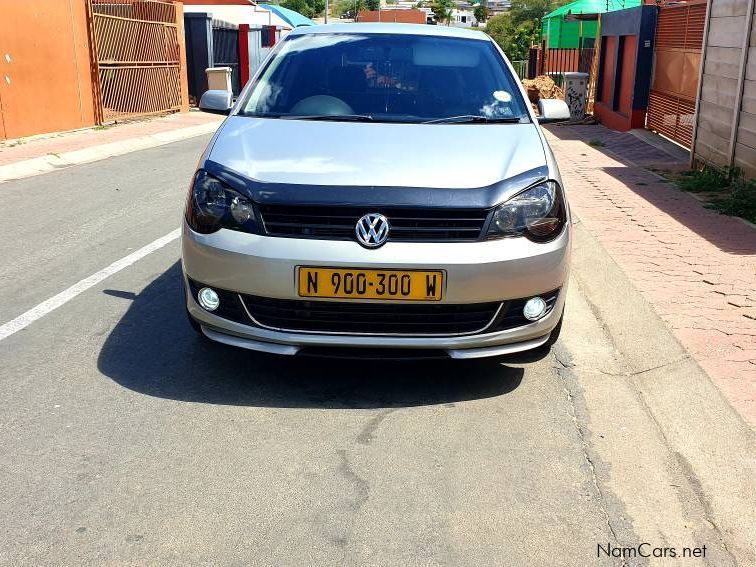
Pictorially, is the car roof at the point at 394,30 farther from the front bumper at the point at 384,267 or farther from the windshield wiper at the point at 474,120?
the front bumper at the point at 384,267

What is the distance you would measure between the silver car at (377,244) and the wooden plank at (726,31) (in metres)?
6.34

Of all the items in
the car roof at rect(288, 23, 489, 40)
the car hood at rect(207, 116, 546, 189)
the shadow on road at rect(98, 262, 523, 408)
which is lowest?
the shadow on road at rect(98, 262, 523, 408)

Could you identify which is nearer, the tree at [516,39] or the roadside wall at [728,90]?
the roadside wall at [728,90]

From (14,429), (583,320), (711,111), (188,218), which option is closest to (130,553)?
(14,429)

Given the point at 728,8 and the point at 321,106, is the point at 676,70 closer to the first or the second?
the point at 728,8

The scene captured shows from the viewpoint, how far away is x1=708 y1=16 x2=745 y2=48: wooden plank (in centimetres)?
939

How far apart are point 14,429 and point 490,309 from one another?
6.67 ft

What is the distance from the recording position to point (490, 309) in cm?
373

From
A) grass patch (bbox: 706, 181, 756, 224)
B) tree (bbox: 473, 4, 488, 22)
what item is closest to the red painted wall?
grass patch (bbox: 706, 181, 756, 224)

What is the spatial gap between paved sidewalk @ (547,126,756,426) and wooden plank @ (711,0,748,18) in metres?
1.98

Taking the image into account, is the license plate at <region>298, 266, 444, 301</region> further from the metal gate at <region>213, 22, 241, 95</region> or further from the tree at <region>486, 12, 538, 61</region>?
the tree at <region>486, 12, 538, 61</region>

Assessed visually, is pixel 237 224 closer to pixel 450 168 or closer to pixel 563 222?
pixel 450 168

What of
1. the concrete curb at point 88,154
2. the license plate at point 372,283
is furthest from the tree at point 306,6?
the license plate at point 372,283

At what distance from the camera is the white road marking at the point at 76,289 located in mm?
4863
